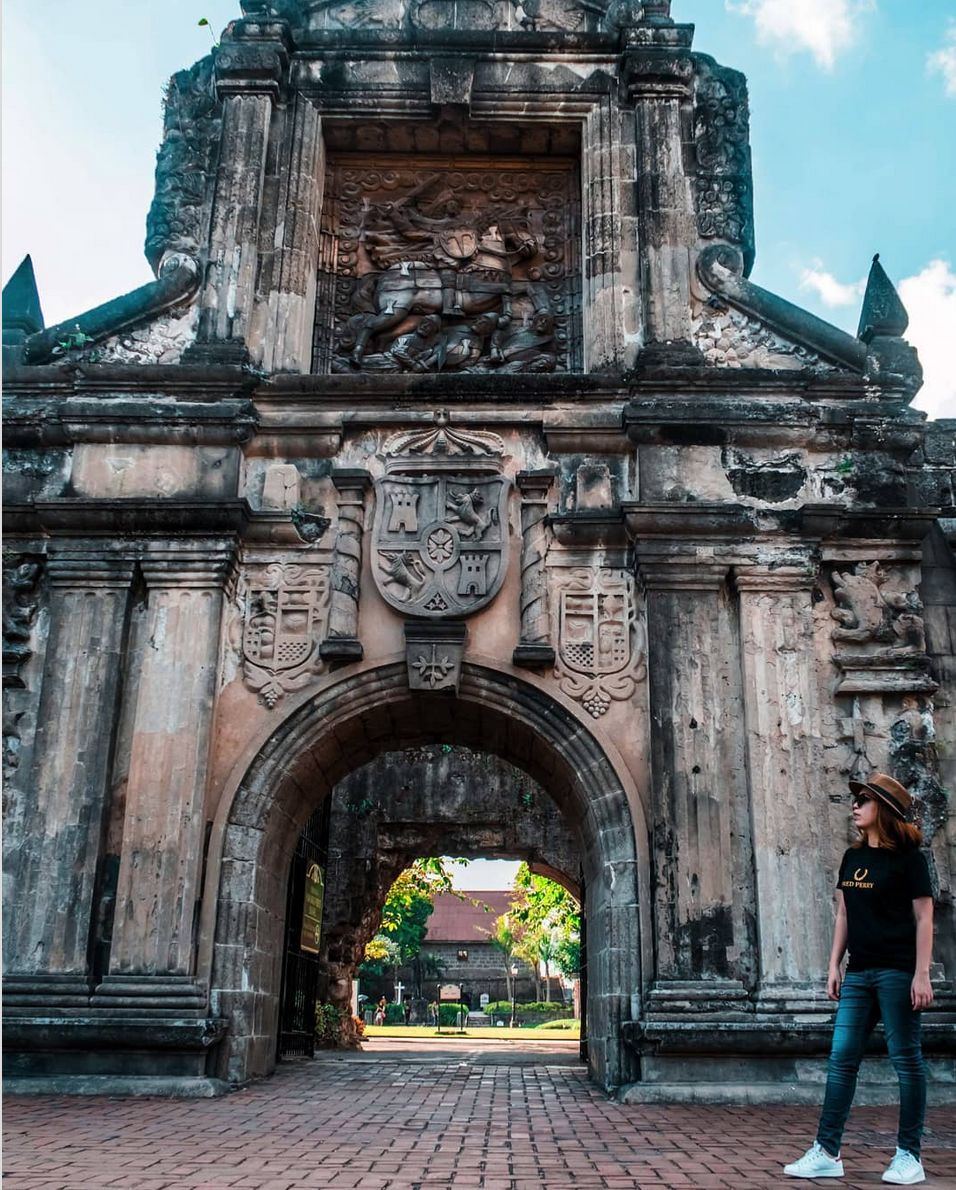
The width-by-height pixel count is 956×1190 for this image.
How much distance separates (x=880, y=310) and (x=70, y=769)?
7.32 meters

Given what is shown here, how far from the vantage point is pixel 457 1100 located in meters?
7.44

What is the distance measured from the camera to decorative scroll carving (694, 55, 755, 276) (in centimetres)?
999

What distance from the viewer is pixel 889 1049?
4.58m

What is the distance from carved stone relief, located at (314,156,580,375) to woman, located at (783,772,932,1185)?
20.4 feet

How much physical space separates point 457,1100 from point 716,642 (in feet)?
11.8

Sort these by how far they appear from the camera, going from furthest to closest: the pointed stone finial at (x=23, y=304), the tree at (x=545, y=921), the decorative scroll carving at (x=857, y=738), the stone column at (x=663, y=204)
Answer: the tree at (x=545, y=921), the pointed stone finial at (x=23, y=304), the stone column at (x=663, y=204), the decorative scroll carving at (x=857, y=738)

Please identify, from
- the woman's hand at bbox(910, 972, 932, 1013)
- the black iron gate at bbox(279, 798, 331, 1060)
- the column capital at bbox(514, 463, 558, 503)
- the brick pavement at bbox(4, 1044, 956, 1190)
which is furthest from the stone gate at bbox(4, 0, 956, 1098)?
the woman's hand at bbox(910, 972, 932, 1013)

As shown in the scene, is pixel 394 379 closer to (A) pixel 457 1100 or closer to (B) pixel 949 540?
(B) pixel 949 540

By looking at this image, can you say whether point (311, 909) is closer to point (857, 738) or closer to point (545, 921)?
point (857, 738)

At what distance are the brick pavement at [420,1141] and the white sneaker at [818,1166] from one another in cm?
8

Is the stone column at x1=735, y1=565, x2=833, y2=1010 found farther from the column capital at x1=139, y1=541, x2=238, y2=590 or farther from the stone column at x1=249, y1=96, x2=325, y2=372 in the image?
the stone column at x1=249, y1=96, x2=325, y2=372

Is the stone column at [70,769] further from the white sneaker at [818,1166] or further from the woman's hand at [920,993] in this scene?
the woman's hand at [920,993]

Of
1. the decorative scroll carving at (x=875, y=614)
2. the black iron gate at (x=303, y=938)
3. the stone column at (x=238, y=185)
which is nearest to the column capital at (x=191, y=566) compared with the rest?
the stone column at (x=238, y=185)

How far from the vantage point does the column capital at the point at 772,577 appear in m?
8.59
